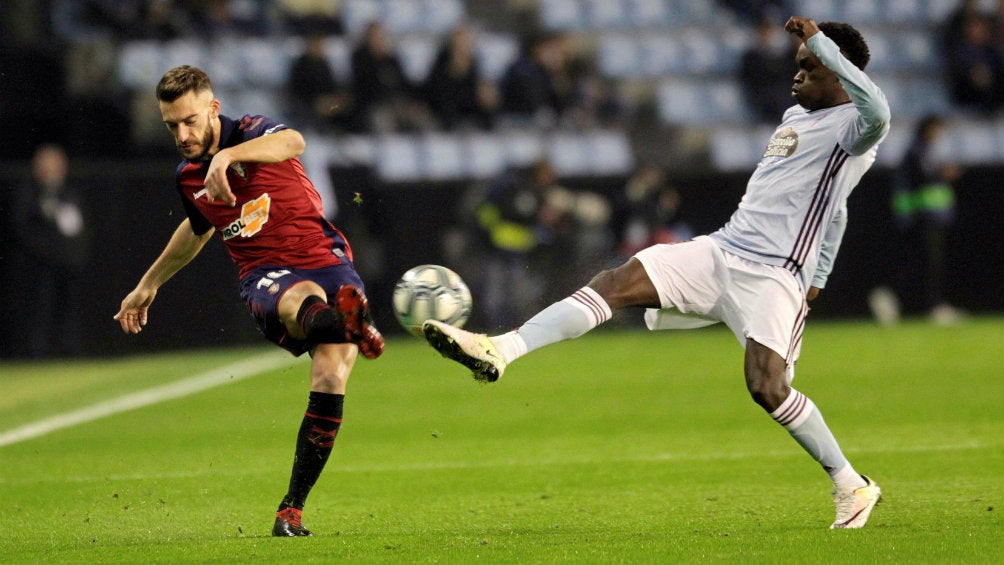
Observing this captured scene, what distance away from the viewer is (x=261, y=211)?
19.4 feet

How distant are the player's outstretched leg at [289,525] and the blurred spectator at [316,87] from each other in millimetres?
11245

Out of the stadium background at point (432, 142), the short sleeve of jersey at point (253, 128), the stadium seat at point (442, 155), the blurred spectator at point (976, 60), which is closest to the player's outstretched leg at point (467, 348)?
the short sleeve of jersey at point (253, 128)

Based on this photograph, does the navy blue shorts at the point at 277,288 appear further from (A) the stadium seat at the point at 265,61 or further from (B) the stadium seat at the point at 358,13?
(B) the stadium seat at the point at 358,13

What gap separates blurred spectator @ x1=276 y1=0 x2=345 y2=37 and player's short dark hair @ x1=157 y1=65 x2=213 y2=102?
12334 mm

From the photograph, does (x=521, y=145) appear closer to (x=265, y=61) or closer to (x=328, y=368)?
(x=265, y=61)

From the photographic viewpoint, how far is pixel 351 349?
5.79 meters

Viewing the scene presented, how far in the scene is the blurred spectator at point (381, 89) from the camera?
16.9 metres

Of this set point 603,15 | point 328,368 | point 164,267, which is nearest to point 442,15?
point 603,15

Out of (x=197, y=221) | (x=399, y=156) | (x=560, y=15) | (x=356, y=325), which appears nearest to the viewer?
(x=356, y=325)

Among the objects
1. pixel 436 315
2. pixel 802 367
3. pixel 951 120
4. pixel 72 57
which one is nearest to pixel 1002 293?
pixel 951 120

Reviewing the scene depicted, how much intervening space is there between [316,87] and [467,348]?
469 inches

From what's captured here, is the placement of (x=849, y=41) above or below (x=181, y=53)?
above

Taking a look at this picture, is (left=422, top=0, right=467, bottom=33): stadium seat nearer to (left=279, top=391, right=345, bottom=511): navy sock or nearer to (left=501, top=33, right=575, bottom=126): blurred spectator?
(left=501, top=33, right=575, bottom=126): blurred spectator

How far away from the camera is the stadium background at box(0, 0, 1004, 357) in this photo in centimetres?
1497
